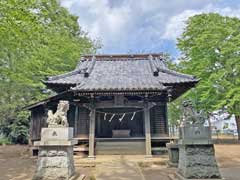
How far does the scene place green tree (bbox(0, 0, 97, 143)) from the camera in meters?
10.9

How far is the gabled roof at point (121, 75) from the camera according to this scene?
11023mm

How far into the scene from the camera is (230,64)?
1761 centimetres

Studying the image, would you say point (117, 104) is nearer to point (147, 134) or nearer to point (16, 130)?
point (147, 134)

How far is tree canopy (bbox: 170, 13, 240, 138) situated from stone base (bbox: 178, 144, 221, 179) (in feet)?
36.4

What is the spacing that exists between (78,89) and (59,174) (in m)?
4.87

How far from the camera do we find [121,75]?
1324cm

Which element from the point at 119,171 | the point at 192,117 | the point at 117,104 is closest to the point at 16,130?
the point at 117,104

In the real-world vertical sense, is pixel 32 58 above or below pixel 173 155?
above

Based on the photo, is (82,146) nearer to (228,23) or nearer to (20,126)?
(20,126)

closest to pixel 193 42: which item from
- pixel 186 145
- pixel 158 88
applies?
pixel 158 88

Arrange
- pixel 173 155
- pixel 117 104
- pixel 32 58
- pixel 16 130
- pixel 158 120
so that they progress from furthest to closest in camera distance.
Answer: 1. pixel 16 130
2. pixel 32 58
3. pixel 158 120
4. pixel 117 104
5. pixel 173 155

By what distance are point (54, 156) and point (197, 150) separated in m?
4.21

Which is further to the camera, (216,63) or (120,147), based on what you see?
(216,63)

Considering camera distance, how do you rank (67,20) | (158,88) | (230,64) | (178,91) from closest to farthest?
1. (158,88)
2. (178,91)
3. (230,64)
4. (67,20)
